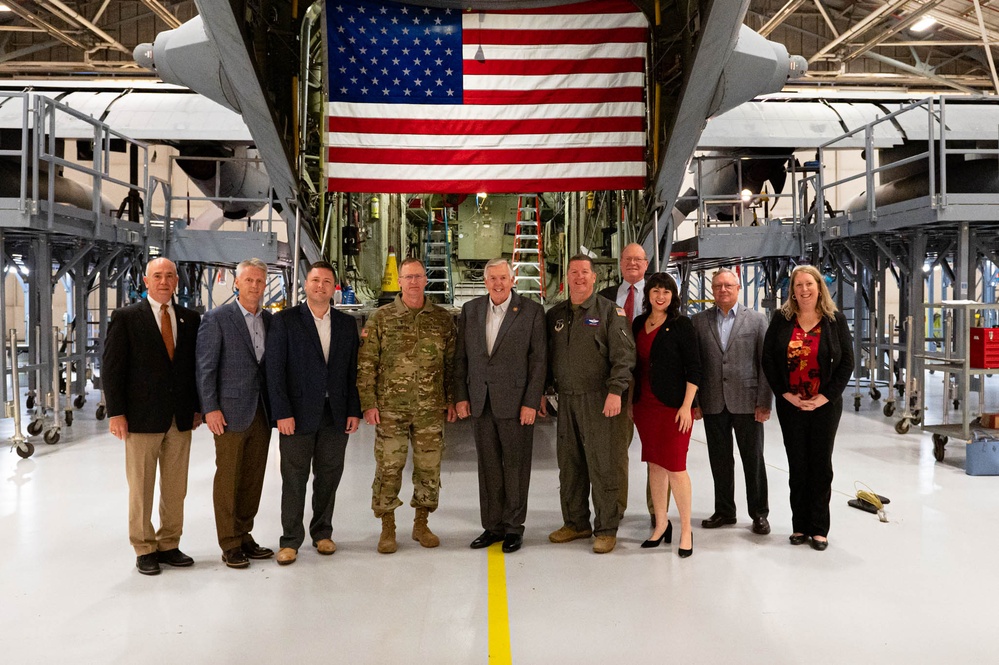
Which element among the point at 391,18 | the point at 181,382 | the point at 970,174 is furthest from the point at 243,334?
the point at 970,174

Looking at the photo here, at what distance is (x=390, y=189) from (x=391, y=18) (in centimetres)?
142

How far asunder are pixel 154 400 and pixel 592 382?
245 centimetres

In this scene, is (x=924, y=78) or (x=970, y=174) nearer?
(x=970, y=174)

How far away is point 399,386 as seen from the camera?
4.24 m

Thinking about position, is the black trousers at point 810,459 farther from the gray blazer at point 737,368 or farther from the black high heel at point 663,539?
the black high heel at point 663,539

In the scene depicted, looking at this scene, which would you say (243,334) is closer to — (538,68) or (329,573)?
(329,573)

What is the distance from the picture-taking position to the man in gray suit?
4516 mm

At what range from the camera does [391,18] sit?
19.1 ft

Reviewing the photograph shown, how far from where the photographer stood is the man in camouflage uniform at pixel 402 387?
4.24m

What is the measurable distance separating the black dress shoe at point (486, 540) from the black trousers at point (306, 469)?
3.00ft

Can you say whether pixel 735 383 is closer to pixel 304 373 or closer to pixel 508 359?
pixel 508 359

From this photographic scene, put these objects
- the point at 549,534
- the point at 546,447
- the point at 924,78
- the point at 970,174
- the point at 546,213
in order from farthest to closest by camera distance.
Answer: the point at 924,78, the point at 546,213, the point at 970,174, the point at 546,447, the point at 549,534

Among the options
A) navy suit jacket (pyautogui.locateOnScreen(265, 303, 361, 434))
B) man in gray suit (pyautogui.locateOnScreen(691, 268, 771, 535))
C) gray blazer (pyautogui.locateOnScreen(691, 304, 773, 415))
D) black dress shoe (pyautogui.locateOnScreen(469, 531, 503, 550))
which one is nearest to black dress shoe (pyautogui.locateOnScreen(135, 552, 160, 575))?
navy suit jacket (pyautogui.locateOnScreen(265, 303, 361, 434))

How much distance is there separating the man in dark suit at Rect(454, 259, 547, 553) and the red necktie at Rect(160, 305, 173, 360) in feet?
5.35
